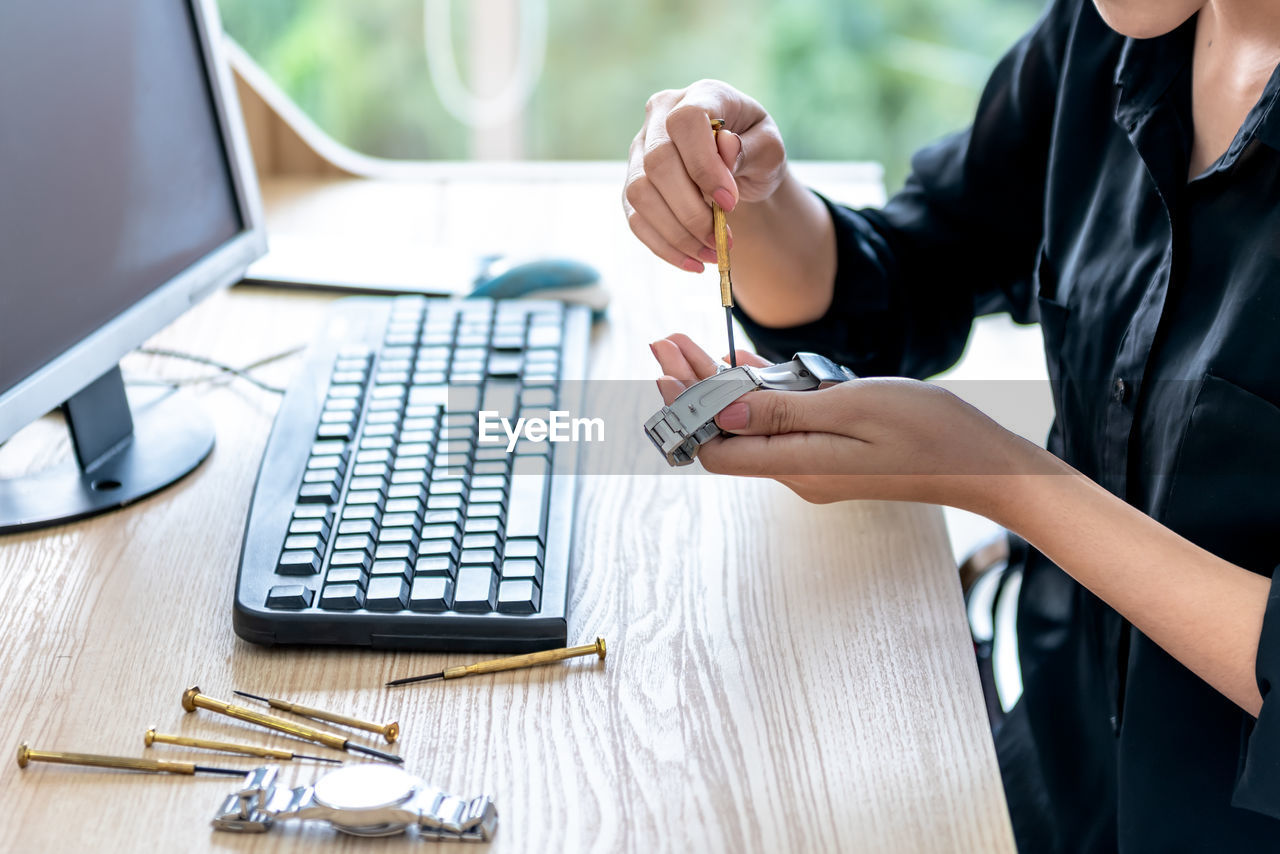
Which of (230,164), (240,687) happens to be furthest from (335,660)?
(230,164)

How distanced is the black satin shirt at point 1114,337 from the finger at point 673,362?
0.86 ft

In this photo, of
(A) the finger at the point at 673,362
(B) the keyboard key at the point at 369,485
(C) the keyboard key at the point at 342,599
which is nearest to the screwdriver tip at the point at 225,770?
(C) the keyboard key at the point at 342,599

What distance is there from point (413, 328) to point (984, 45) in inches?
79.4

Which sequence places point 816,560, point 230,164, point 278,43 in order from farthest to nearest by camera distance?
point 278,43
point 230,164
point 816,560

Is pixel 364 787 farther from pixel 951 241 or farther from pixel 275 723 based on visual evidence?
pixel 951 241

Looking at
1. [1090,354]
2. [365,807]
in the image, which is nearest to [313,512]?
[365,807]

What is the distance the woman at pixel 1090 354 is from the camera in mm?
629

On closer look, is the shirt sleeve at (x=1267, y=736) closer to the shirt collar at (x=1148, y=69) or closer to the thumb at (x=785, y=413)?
the thumb at (x=785, y=413)

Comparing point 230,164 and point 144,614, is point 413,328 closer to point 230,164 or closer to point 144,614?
point 230,164

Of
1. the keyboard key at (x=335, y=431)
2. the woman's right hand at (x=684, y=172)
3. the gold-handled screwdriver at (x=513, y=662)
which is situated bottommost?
the gold-handled screwdriver at (x=513, y=662)

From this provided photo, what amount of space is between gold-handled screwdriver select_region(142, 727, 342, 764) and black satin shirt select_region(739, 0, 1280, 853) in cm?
49

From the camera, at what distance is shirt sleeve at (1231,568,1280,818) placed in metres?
0.57

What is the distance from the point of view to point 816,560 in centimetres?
73

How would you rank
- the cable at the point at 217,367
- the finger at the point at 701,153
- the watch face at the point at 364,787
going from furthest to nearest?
1. the cable at the point at 217,367
2. the finger at the point at 701,153
3. the watch face at the point at 364,787
